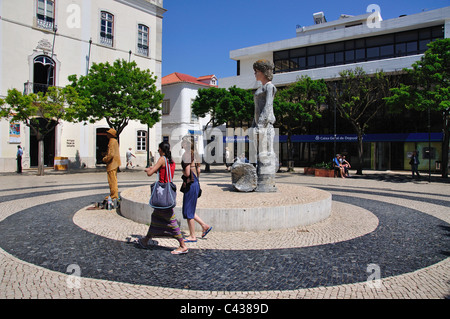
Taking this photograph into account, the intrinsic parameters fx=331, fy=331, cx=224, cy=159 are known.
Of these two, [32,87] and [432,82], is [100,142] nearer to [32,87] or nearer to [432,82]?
[32,87]

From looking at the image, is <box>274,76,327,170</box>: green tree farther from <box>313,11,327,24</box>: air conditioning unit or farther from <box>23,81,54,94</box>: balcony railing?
<box>313,11,327,24</box>: air conditioning unit

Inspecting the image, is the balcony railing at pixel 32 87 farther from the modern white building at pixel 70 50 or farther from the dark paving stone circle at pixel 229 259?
the dark paving stone circle at pixel 229 259

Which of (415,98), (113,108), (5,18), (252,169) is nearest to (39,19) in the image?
(5,18)

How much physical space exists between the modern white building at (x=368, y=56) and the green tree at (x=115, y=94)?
13465mm

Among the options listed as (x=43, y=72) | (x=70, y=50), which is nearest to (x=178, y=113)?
(x=70, y=50)

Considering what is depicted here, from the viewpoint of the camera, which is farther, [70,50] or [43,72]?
[70,50]

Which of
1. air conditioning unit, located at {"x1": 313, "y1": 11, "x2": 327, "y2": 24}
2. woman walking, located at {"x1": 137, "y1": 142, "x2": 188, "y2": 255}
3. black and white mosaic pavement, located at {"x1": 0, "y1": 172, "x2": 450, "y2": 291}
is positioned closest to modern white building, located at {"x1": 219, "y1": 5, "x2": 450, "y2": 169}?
air conditioning unit, located at {"x1": 313, "y1": 11, "x2": 327, "y2": 24}

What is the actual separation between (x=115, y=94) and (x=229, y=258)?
769 inches

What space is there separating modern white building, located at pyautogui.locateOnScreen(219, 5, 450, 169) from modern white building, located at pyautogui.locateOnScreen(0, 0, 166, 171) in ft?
35.5

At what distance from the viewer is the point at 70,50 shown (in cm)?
2534

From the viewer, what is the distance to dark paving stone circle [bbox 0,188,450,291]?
13.2ft

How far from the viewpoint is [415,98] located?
18.3m

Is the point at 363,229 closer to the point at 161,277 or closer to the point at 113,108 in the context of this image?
the point at 161,277

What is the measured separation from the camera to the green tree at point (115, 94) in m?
21.4
